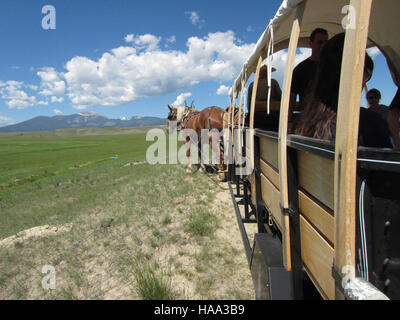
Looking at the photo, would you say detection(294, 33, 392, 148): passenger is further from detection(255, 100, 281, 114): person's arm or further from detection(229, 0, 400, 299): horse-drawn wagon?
detection(255, 100, 281, 114): person's arm

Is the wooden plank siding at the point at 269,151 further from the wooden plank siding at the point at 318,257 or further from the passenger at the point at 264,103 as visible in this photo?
the wooden plank siding at the point at 318,257

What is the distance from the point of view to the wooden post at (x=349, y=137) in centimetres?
93

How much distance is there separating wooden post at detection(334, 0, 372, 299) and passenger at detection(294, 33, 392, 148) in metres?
0.33

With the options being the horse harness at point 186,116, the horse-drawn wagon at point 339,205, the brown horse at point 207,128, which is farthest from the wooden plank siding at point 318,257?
the horse harness at point 186,116

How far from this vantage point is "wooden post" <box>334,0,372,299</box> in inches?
36.4

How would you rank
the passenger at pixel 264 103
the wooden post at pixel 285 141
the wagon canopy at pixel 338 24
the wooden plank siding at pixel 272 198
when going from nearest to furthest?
the wooden post at pixel 285 141 < the wooden plank siding at pixel 272 198 < the wagon canopy at pixel 338 24 < the passenger at pixel 264 103

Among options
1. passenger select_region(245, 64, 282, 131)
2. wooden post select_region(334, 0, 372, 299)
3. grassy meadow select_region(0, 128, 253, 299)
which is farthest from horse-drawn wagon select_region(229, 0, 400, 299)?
grassy meadow select_region(0, 128, 253, 299)

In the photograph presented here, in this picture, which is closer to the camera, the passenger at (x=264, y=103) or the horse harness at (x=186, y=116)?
the passenger at (x=264, y=103)

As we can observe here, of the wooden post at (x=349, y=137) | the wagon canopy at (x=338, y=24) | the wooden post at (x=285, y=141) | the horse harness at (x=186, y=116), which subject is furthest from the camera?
the horse harness at (x=186, y=116)

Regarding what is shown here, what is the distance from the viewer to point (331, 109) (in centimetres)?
143

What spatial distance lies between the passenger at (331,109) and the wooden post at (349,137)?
0.33 m

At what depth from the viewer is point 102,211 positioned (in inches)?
265
